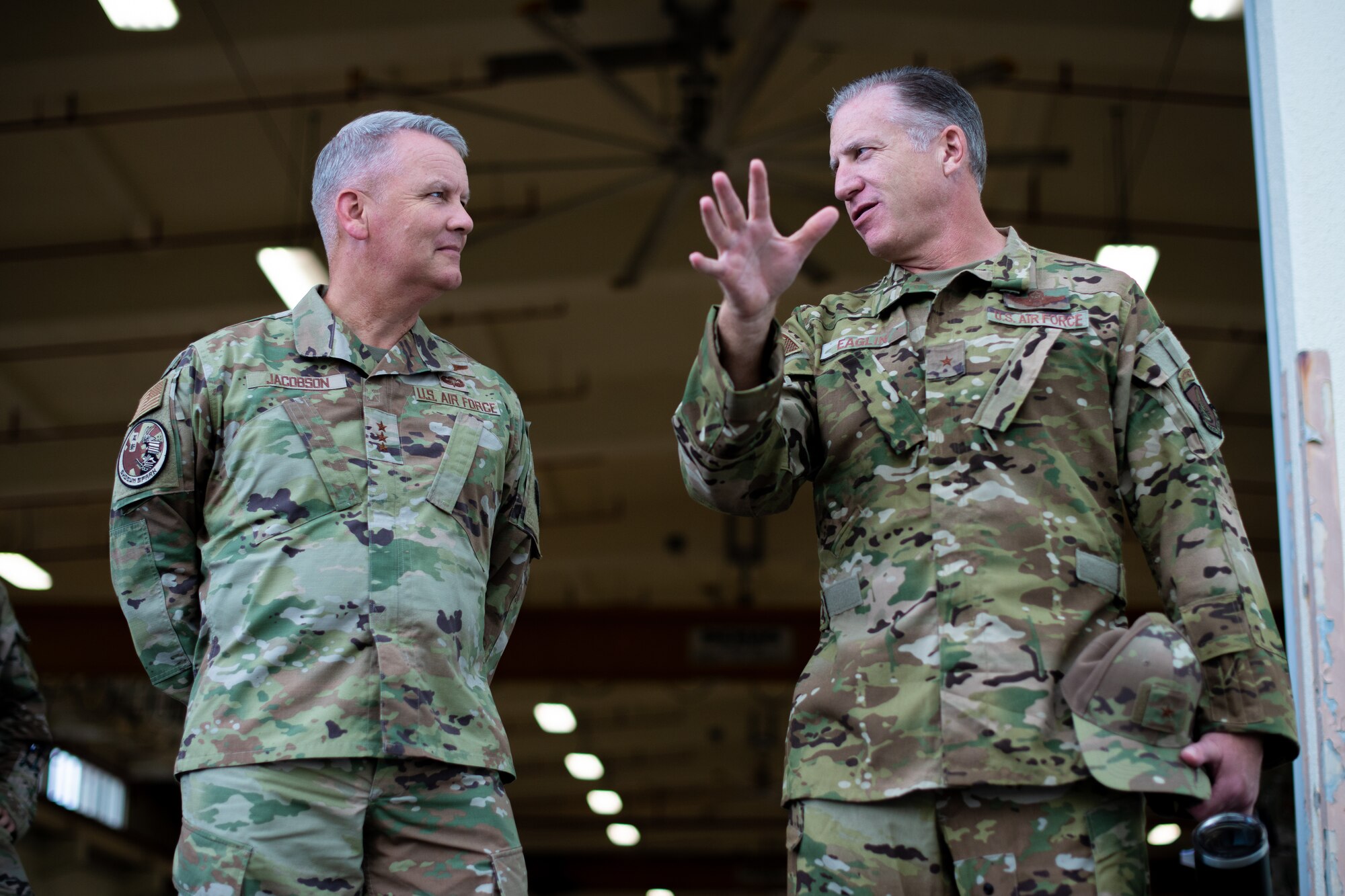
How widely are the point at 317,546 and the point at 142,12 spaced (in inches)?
187

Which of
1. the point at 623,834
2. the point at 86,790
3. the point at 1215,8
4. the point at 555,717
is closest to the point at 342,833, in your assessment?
the point at 1215,8

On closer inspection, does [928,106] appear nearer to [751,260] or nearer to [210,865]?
[751,260]

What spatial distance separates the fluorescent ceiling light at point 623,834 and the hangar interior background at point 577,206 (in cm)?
857

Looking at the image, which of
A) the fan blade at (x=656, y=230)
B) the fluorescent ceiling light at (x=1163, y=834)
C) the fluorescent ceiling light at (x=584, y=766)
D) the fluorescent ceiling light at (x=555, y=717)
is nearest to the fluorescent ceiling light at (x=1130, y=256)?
the fan blade at (x=656, y=230)

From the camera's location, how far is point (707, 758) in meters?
22.4

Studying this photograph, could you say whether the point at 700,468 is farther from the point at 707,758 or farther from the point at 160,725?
the point at 707,758

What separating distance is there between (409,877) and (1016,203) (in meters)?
9.12

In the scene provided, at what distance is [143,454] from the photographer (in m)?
2.52

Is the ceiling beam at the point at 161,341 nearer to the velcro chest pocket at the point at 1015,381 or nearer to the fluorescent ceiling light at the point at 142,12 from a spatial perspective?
the fluorescent ceiling light at the point at 142,12

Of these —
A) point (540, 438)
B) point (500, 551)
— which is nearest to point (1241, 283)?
point (540, 438)

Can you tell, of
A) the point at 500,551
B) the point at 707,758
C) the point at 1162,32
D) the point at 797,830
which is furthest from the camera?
the point at 707,758

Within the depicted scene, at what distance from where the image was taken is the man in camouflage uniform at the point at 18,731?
3.57 m

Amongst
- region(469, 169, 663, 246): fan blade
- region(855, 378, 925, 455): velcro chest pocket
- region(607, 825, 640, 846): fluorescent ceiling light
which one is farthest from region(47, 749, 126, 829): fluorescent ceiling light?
region(855, 378, 925, 455): velcro chest pocket

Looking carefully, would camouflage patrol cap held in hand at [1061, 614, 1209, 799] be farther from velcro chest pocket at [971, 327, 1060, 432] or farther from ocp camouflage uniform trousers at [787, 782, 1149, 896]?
velcro chest pocket at [971, 327, 1060, 432]
